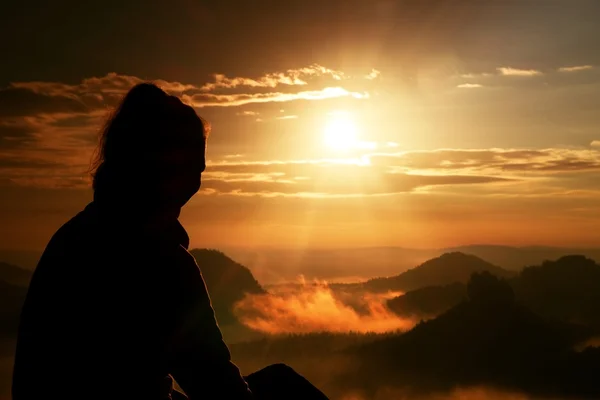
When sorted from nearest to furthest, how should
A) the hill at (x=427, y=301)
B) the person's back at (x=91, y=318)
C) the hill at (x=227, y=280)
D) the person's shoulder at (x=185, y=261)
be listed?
1. the person's back at (x=91, y=318)
2. the person's shoulder at (x=185, y=261)
3. the hill at (x=227, y=280)
4. the hill at (x=427, y=301)

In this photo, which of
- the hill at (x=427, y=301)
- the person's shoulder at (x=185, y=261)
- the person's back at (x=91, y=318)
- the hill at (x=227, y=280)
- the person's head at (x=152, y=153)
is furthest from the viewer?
the hill at (x=427, y=301)

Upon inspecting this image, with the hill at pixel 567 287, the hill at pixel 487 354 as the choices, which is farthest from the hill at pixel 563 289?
the hill at pixel 487 354

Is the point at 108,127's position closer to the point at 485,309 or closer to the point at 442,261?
the point at 485,309

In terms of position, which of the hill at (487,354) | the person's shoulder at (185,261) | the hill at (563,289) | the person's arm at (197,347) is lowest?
the hill at (487,354)

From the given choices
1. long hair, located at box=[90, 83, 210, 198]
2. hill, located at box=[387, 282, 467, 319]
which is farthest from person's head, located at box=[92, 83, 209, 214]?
hill, located at box=[387, 282, 467, 319]

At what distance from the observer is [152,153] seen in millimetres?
4031

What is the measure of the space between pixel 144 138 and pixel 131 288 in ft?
3.11

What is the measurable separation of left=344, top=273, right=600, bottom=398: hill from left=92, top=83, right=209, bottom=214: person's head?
118 metres

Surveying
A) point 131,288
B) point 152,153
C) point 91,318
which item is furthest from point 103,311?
point 152,153

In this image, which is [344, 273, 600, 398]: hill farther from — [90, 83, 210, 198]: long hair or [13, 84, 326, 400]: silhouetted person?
[90, 83, 210, 198]: long hair

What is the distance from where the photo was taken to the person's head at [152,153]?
13.1 ft

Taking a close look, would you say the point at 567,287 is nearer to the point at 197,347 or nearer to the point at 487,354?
the point at 487,354

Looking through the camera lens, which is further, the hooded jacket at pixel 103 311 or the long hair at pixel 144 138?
the long hair at pixel 144 138

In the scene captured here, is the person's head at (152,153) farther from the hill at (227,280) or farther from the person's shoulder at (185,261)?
the hill at (227,280)
